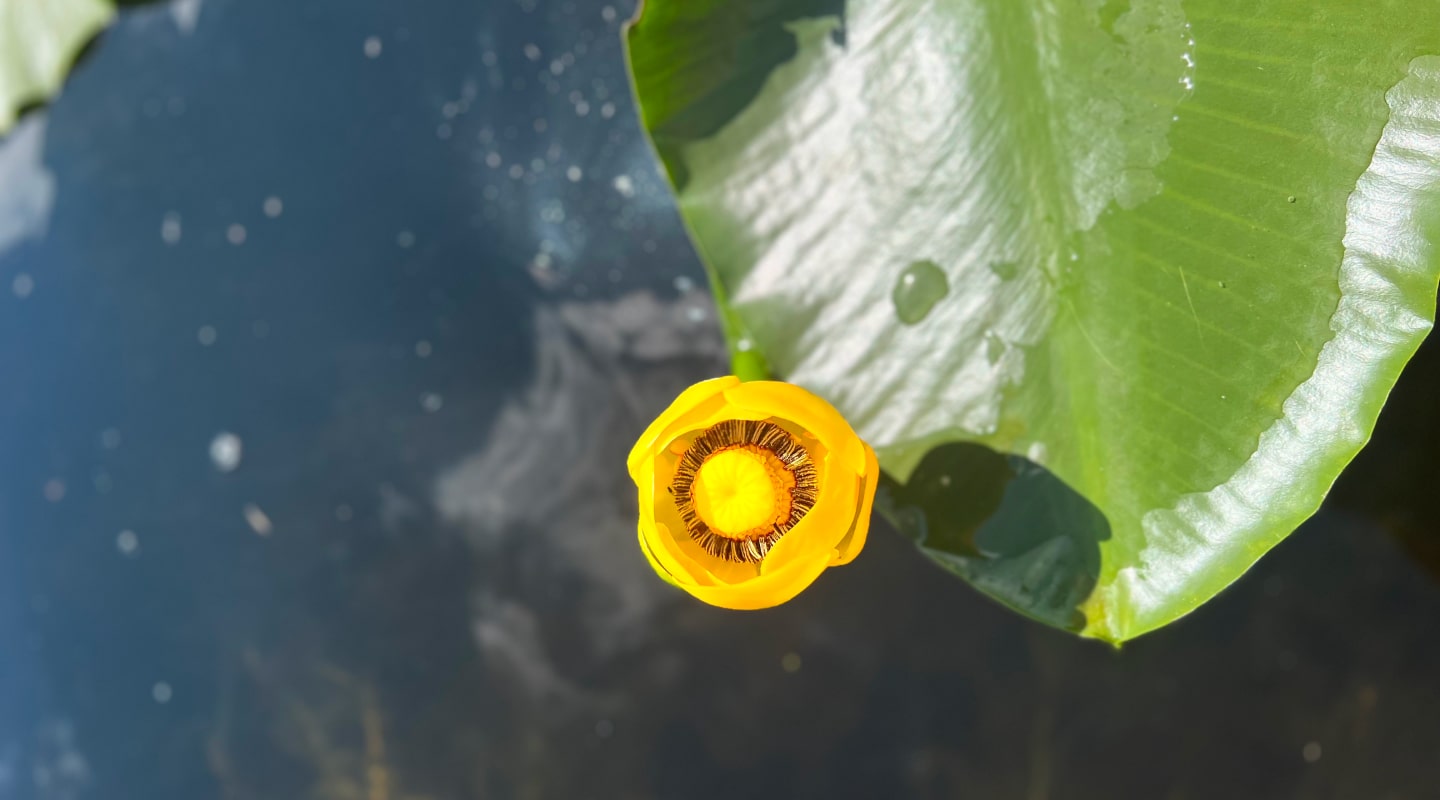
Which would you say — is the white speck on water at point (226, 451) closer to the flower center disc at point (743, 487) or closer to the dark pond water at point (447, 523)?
the dark pond water at point (447, 523)

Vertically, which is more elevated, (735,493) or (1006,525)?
(735,493)

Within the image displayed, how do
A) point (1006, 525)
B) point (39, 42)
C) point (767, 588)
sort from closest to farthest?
point (767, 588)
point (1006, 525)
point (39, 42)

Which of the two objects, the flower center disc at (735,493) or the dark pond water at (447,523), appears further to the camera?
the dark pond water at (447,523)

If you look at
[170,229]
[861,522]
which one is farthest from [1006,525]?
[170,229]

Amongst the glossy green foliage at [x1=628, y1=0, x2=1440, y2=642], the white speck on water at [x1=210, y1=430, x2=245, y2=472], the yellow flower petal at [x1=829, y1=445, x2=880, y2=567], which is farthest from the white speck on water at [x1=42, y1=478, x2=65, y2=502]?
the yellow flower petal at [x1=829, y1=445, x2=880, y2=567]

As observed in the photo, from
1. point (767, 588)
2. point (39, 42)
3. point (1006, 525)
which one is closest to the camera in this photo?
point (767, 588)

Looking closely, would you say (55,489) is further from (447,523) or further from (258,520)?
(447,523)

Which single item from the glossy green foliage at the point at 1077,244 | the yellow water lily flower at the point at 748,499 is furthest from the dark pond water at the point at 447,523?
the yellow water lily flower at the point at 748,499
